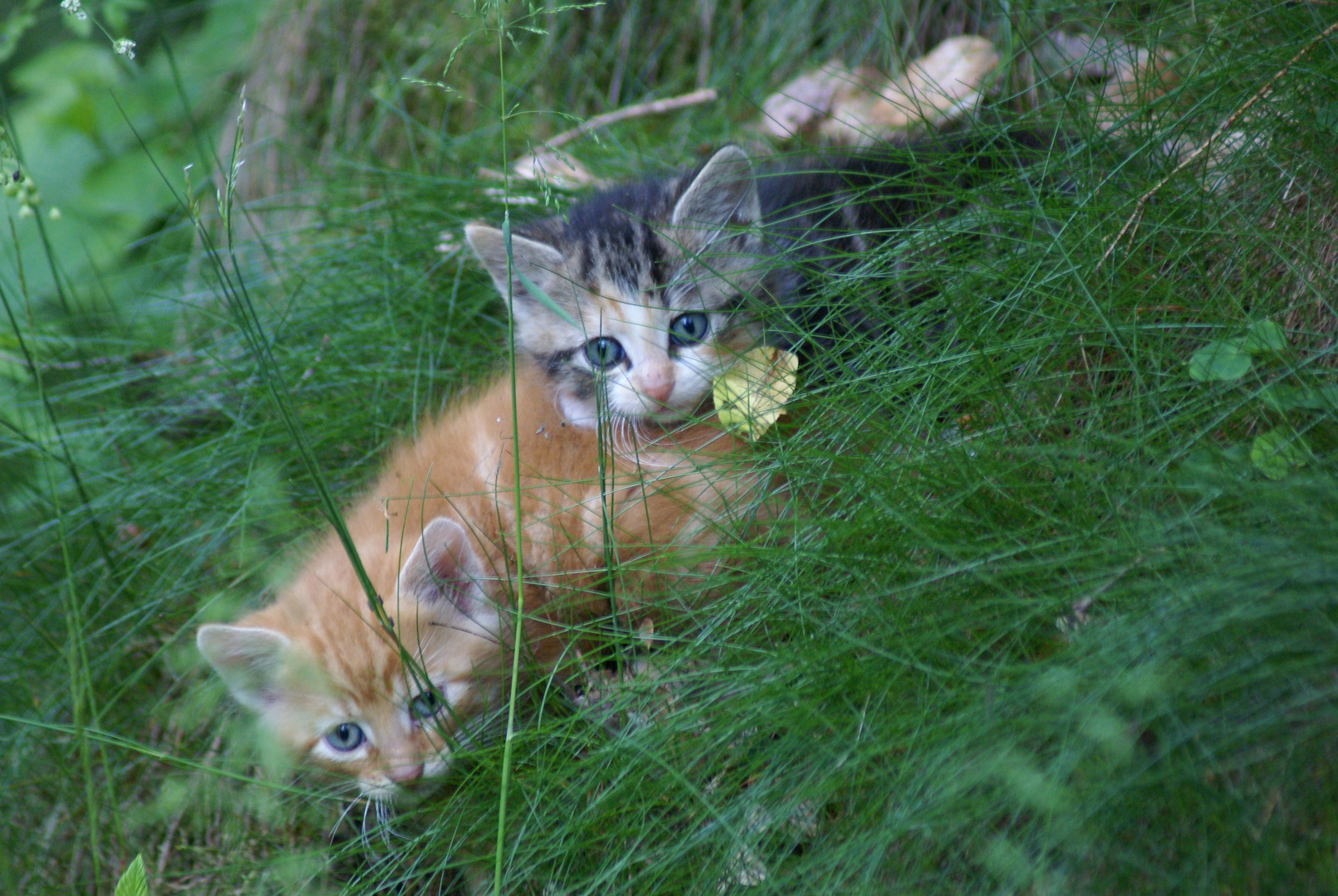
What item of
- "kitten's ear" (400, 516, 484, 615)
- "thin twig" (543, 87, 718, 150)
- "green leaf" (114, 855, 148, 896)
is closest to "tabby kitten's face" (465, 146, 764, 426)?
"kitten's ear" (400, 516, 484, 615)

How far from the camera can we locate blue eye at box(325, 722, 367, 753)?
1.63 metres

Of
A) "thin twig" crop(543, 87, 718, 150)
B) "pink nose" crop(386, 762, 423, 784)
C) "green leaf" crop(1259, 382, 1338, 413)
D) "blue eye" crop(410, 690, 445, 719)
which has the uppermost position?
"green leaf" crop(1259, 382, 1338, 413)

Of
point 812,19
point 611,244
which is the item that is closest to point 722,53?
point 812,19

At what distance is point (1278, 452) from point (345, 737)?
59.0 inches

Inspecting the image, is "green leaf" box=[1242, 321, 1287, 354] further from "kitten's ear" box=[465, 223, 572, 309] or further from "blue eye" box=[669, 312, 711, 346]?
"kitten's ear" box=[465, 223, 572, 309]

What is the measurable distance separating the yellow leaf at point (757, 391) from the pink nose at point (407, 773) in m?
0.77

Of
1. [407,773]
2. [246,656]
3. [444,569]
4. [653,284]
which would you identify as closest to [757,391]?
[653,284]

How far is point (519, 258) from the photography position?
1948mm

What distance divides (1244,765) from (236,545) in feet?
6.26

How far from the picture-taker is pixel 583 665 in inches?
57.2

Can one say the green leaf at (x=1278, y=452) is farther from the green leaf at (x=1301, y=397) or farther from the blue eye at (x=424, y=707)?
the blue eye at (x=424, y=707)

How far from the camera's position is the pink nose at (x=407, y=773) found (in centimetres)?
151

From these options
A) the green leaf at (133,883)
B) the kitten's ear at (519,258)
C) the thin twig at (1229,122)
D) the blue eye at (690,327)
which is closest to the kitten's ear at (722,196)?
the blue eye at (690,327)

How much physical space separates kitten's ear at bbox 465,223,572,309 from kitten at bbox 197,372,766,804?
0.40 metres
